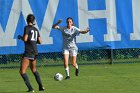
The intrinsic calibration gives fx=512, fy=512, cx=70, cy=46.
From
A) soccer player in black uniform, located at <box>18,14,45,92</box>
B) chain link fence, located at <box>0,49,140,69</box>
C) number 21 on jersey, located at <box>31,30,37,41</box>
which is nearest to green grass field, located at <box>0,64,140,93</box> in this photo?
soccer player in black uniform, located at <box>18,14,45,92</box>

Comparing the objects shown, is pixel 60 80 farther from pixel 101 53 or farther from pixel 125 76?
pixel 101 53

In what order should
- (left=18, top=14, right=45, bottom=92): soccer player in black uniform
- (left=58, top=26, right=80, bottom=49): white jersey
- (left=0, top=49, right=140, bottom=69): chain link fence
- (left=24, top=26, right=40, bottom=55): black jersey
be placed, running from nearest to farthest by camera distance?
(left=18, top=14, right=45, bottom=92): soccer player in black uniform
(left=24, top=26, right=40, bottom=55): black jersey
(left=58, top=26, right=80, bottom=49): white jersey
(left=0, top=49, right=140, bottom=69): chain link fence

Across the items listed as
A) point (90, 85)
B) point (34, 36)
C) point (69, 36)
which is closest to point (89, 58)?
point (69, 36)

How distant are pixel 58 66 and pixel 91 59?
1.94 meters

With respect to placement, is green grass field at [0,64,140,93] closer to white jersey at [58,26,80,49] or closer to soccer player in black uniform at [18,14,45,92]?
soccer player in black uniform at [18,14,45,92]

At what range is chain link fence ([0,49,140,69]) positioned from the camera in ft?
77.1

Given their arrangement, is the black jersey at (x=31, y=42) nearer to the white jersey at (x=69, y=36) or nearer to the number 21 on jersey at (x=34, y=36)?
the number 21 on jersey at (x=34, y=36)

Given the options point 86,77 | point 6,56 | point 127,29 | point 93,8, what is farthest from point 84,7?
point 86,77

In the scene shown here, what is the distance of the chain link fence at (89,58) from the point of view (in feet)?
77.1

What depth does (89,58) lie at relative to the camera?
24047 millimetres

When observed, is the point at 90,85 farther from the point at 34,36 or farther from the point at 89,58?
the point at 89,58

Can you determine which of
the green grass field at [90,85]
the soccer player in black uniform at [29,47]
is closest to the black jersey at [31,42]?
the soccer player in black uniform at [29,47]

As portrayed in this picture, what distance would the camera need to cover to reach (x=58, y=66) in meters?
22.9

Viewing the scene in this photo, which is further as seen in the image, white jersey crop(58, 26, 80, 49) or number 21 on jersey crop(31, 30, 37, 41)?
white jersey crop(58, 26, 80, 49)
